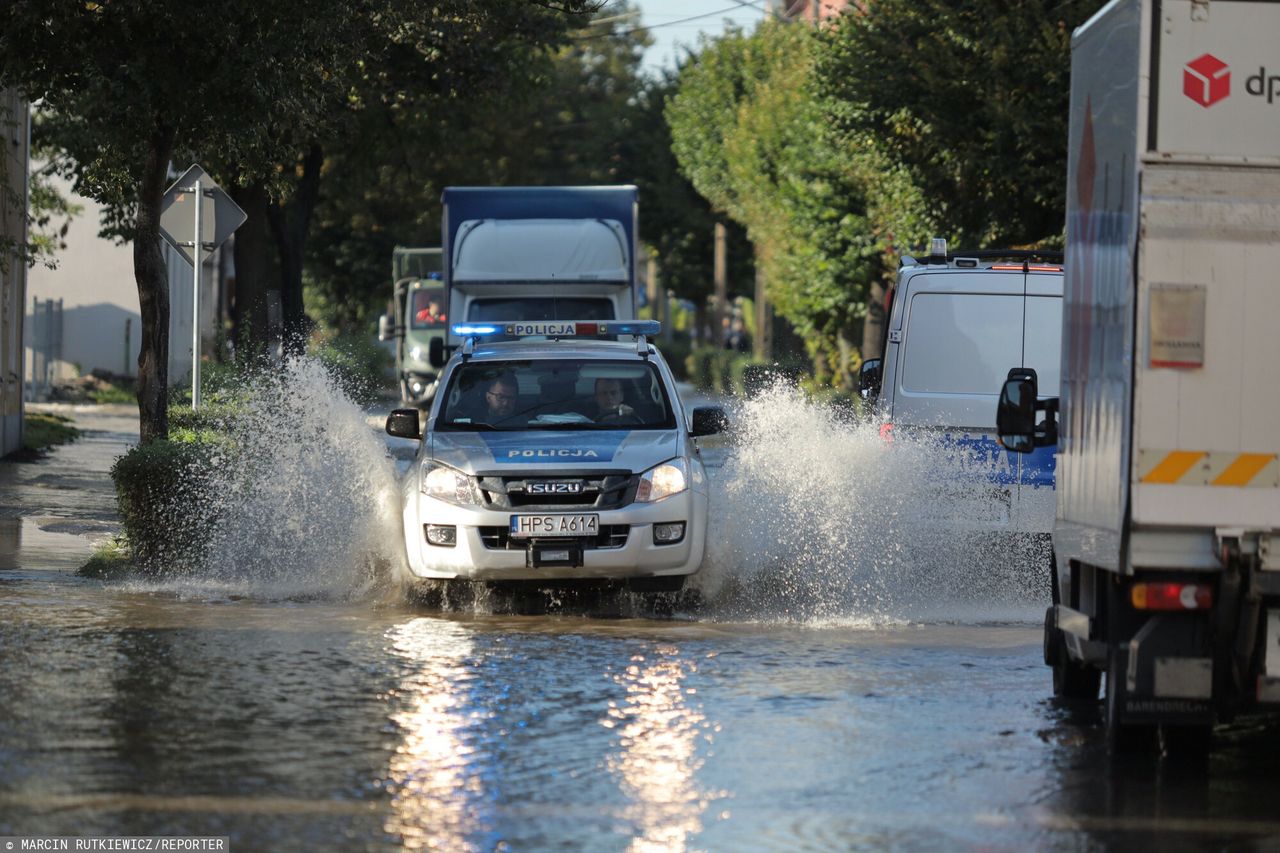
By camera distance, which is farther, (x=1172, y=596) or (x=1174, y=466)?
(x=1172, y=596)

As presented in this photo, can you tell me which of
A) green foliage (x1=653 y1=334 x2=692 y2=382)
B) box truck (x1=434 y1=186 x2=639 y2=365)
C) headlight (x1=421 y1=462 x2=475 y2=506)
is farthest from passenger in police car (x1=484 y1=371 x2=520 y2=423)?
green foliage (x1=653 y1=334 x2=692 y2=382)

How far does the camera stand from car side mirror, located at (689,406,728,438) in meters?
13.7

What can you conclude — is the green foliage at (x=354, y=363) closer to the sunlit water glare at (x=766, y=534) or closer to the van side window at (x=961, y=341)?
the sunlit water glare at (x=766, y=534)

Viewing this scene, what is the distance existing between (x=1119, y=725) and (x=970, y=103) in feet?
60.1

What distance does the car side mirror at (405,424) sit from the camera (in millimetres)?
13672

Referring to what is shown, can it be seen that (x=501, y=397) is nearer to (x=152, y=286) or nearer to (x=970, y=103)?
(x=152, y=286)

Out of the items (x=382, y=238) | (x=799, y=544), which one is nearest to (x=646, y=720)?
(x=799, y=544)

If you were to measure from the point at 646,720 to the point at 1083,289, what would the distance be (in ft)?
8.07

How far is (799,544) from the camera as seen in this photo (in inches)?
548

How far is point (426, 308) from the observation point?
140 feet

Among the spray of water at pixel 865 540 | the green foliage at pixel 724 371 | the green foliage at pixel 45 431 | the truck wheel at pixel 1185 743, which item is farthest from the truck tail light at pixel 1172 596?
the green foliage at pixel 724 371

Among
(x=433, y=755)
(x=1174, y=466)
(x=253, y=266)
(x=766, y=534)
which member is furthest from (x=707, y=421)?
(x=253, y=266)

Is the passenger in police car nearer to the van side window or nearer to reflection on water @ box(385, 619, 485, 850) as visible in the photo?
reflection on water @ box(385, 619, 485, 850)

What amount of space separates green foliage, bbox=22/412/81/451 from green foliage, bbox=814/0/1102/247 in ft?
35.5
